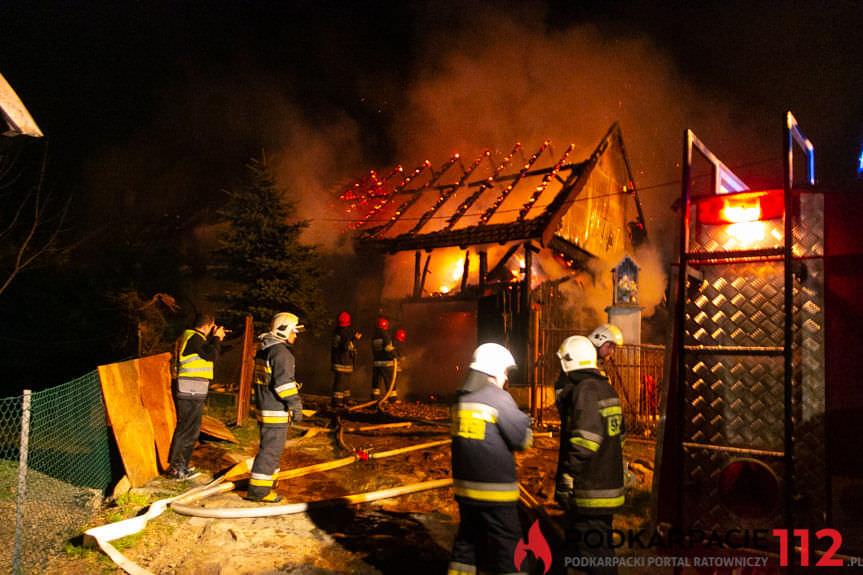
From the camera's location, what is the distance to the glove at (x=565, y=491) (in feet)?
11.5

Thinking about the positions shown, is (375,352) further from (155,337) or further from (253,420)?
(155,337)

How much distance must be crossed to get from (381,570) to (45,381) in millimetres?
11815

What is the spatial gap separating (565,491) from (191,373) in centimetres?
460

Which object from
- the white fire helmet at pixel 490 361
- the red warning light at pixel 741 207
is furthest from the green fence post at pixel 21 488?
the red warning light at pixel 741 207

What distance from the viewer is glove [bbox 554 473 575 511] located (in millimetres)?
3496

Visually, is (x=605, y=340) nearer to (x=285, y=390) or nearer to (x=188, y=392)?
(x=285, y=390)

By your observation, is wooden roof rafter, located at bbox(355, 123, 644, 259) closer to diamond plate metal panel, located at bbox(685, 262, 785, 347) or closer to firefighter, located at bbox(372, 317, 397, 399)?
firefighter, located at bbox(372, 317, 397, 399)

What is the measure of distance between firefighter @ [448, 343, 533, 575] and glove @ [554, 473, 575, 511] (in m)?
0.40

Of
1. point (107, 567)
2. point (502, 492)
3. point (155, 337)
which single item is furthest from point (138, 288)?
point (502, 492)

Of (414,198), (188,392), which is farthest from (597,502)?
(414,198)

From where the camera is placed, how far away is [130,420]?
19.1 feet

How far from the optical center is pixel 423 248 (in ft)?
51.2

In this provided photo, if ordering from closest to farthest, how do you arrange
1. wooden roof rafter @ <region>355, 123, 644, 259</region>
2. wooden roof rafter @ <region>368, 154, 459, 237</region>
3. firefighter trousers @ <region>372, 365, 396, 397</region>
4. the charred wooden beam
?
firefighter trousers @ <region>372, 365, 396, 397</region>
the charred wooden beam
wooden roof rafter @ <region>355, 123, 644, 259</region>
wooden roof rafter @ <region>368, 154, 459, 237</region>

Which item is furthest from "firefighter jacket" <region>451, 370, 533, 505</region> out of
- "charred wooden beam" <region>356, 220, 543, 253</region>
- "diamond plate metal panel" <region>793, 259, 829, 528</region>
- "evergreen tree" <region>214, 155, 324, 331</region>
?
"charred wooden beam" <region>356, 220, 543, 253</region>
